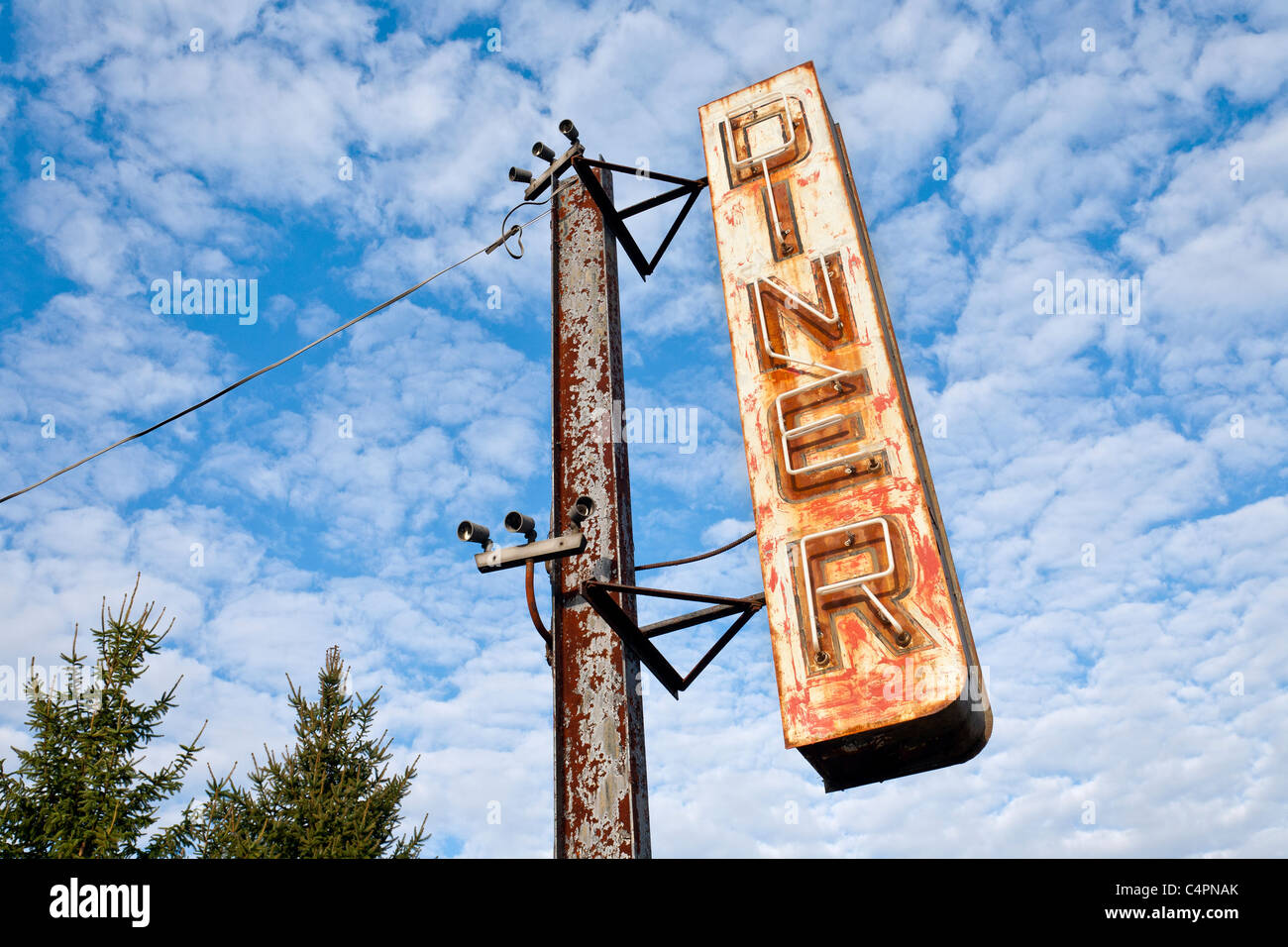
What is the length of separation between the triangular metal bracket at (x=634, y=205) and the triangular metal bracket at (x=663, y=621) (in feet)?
10.1

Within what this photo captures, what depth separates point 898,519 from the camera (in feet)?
16.6

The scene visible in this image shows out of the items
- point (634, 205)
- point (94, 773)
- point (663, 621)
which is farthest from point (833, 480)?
point (94, 773)

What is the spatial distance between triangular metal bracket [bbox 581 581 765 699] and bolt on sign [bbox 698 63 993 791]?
0.33 meters

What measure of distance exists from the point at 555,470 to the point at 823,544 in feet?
5.82

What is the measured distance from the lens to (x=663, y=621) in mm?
5336

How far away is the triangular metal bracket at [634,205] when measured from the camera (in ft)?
22.3

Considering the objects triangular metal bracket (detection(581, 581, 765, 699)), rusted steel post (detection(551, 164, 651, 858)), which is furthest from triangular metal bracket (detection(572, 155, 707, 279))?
triangular metal bracket (detection(581, 581, 765, 699))

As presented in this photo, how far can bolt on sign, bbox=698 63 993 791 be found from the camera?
4.64m

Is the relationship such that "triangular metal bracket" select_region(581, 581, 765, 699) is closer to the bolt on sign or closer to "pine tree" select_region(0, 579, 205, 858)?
the bolt on sign

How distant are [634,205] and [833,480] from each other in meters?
3.13

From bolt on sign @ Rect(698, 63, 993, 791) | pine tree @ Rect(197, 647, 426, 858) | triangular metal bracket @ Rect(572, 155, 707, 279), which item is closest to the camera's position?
bolt on sign @ Rect(698, 63, 993, 791)

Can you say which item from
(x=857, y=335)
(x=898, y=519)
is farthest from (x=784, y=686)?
(x=857, y=335)

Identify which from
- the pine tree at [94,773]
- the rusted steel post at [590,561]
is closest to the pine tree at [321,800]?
the pine tree at [94,773]
